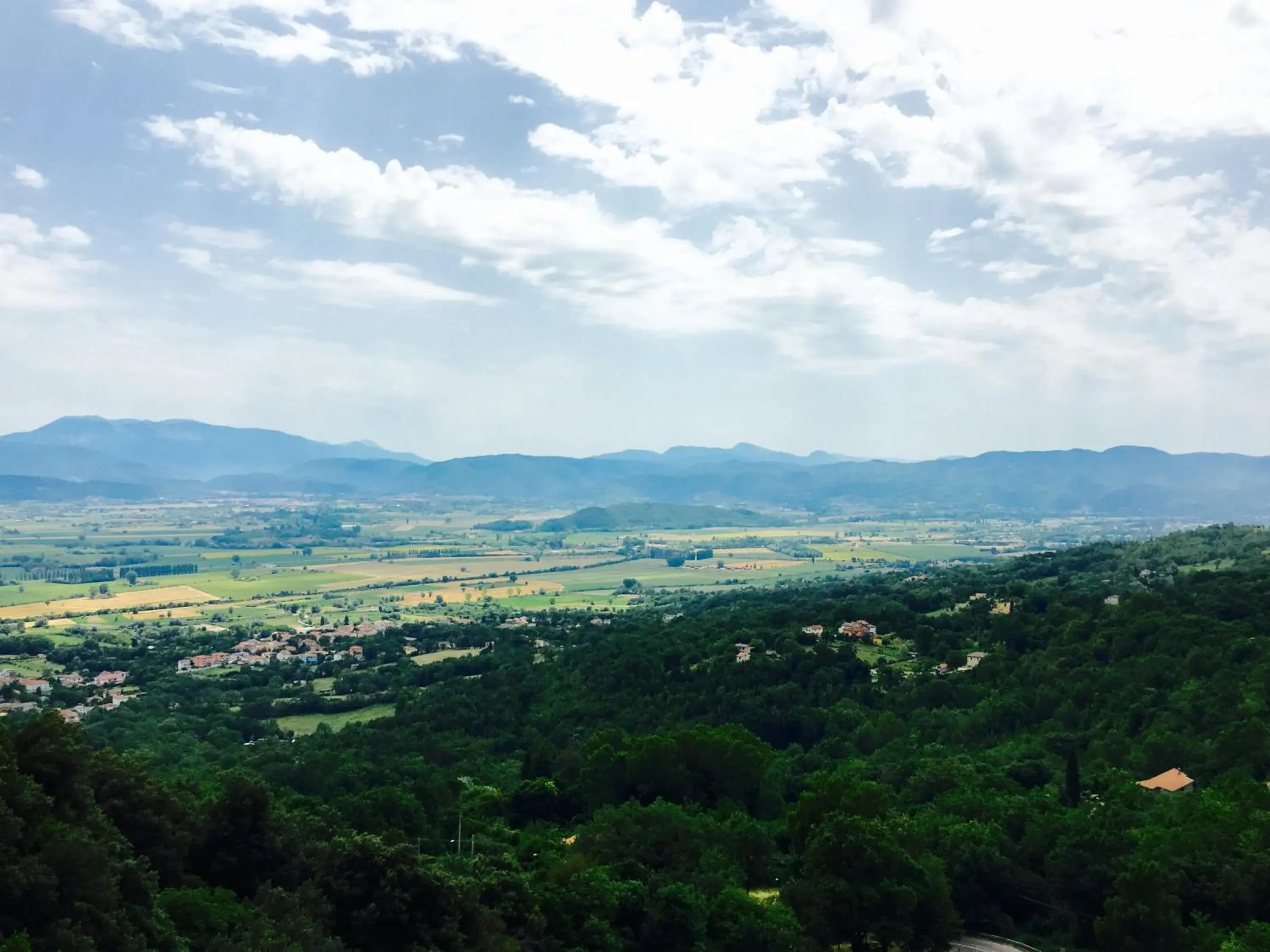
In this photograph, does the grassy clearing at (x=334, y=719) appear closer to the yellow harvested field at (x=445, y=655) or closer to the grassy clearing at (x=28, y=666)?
the yellow harvested field at (x=445, y=655)

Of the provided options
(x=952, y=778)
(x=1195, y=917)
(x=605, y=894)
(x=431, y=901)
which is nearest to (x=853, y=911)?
(x=605, y=894)

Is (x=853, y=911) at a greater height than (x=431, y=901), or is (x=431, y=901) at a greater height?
(x=431, y=901)

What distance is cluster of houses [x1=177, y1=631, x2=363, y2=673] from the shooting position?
7862 cm

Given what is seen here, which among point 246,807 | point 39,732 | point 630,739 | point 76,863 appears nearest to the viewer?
point 76,863

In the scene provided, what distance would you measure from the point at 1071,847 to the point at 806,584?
92.9 m

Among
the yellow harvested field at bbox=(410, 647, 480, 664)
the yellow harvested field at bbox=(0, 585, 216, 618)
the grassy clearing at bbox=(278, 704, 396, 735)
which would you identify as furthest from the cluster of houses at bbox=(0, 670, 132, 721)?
the yellow harvested field at bbox=(0, 585, 216, 618)

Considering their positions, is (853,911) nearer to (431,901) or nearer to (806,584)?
(431,901)

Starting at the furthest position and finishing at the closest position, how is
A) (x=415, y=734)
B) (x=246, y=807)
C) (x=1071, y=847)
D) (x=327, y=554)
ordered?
(x=327, y=554), (x=415, y=734), (x=1071, y=847), (x=246, y=807)

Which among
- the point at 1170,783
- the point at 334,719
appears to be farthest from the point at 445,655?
the point at 1170,783

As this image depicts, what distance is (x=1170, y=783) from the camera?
108ft

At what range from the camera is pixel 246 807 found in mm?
20469

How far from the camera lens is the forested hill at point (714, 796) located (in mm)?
18344

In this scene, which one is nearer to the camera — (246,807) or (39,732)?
(39,732)

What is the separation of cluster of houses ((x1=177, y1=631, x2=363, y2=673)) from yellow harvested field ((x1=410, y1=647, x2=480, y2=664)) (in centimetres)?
524
